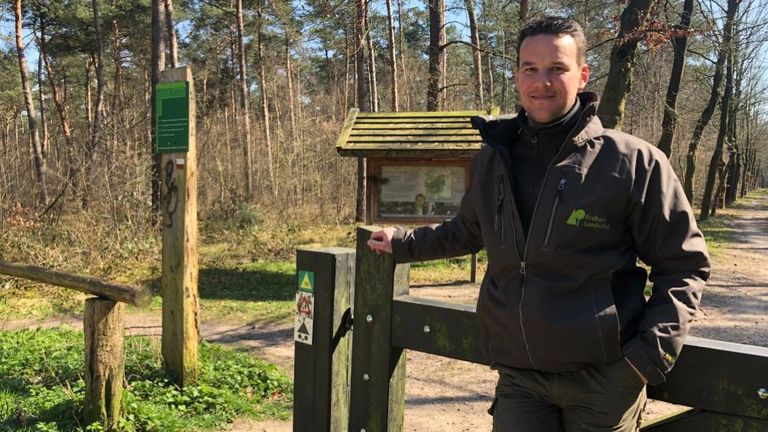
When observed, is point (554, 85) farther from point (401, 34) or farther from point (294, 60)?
point (294, 60)

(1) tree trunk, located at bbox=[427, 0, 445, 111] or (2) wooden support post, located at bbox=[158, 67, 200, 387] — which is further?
(1) tree trunk, located at bbox=[427, 0, 445, 111]

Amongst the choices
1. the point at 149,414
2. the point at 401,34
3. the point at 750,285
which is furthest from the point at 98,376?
the point at 401,34

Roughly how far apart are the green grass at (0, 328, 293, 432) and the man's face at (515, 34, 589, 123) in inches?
134

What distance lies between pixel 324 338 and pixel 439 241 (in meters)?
0.72

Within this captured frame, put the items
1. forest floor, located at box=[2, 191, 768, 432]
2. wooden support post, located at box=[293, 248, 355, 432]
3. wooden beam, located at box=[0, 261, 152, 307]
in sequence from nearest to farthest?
wooden support post, located at box=[293, 248, 355, 432]
wooden beam, located at box=[0, 261, 152, 307]
forest floor, located at box=[2, 191, 768, 432]

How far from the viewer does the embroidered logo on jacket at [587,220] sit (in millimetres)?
1739

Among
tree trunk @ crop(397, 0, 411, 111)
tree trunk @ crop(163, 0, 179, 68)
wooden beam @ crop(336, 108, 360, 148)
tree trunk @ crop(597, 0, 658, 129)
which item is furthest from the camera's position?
tree trunk @ crop(397, 0, 411, 111)

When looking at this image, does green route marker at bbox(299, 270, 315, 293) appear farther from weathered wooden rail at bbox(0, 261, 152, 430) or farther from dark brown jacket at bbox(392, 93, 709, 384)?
weathered wooden rail at bbox(0, 261, 152, 430)

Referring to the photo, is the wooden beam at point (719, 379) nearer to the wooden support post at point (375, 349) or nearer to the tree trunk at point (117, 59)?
the wooden support post at point (375, 349)

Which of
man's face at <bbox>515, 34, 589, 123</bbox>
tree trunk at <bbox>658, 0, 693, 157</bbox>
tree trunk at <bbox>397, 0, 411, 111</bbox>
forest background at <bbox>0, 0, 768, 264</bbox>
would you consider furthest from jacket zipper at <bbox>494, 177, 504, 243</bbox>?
tree trunk at <bbox>397, 0, 411, 111</bbox>

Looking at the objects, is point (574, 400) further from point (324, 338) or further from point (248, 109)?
point (248, 109)

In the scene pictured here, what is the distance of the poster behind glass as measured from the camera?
9352mm

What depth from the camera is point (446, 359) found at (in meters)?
6.47

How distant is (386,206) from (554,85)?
7613 millimetres
